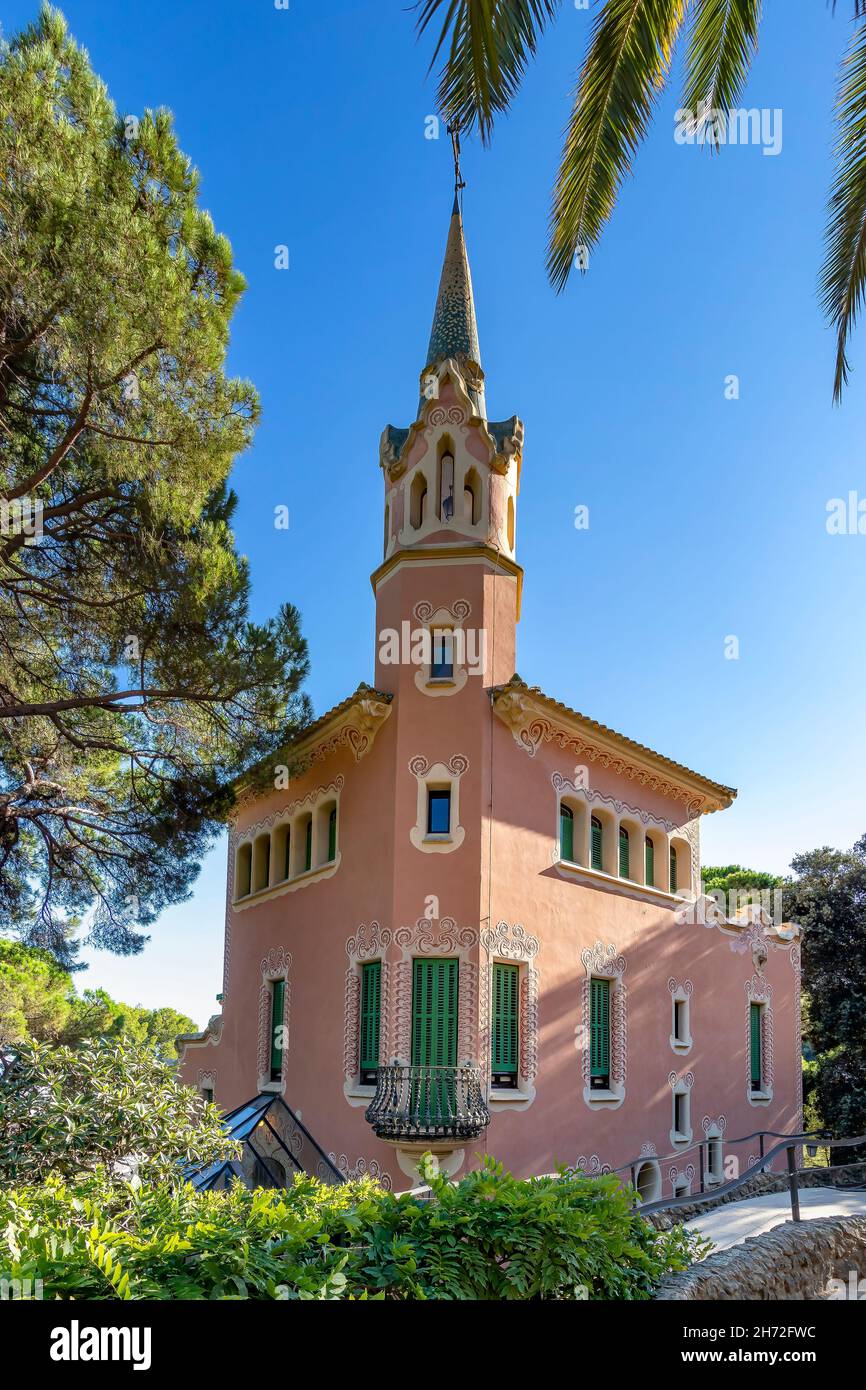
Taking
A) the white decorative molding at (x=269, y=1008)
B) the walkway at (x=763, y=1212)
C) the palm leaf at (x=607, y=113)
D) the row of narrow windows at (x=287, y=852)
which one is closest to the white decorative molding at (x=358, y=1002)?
the row of narrow windows at (x=287, y=852)

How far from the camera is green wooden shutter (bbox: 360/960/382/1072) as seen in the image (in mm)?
14203

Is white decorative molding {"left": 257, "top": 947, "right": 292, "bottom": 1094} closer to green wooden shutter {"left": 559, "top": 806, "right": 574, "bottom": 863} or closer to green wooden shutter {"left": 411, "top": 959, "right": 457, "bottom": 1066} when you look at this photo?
green wooden shutter {"left": 411, "top": 959, "right": 457, "bottom": 1066}

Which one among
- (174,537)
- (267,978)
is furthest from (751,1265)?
(267,978)

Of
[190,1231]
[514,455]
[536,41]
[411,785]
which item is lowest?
[190,1231]

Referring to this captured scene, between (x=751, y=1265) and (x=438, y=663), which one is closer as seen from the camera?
(x=751, y=1265)

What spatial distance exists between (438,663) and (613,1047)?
Result: 689cm

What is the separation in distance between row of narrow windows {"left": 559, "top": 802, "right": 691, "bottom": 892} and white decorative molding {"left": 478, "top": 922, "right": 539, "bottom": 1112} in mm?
2030

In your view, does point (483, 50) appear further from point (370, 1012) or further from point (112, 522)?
point (370, 1012)

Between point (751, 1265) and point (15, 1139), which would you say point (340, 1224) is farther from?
point (751, 1265)

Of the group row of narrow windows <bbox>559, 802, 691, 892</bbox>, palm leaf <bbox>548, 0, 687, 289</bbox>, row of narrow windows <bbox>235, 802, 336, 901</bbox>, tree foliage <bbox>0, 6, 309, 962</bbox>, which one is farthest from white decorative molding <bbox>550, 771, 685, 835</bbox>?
palm leaf <bbox>548, 0, 687, 289</bbox>

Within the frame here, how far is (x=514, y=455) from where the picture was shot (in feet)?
54.5

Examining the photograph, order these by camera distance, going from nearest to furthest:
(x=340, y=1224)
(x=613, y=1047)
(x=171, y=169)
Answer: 1. (x=340, y=1224)
2. (x=171, y=169)
3. (x=613, y=1047)

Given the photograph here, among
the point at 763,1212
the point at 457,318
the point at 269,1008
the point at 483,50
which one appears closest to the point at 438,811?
the point at 269,1008
